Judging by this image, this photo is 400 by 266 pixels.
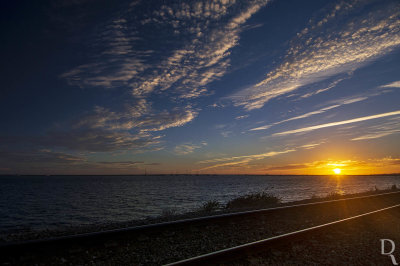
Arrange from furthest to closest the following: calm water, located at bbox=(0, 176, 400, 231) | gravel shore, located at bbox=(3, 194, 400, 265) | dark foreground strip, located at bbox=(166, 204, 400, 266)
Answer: calm water, located at bbox=(0, 176, 400, 231)
gravel shore, located at bbox=(3, 194, 400, 265)
dark foreground strip, located at bbox=(166, 204, 400, 266)

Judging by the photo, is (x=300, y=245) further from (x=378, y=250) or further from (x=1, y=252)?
(x=1, y=252)

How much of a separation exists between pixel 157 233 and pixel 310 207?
9.54m

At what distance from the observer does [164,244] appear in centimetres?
591

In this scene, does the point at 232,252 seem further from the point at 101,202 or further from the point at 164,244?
the point at 101,202

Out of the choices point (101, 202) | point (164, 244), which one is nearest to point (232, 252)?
point (164, 244)

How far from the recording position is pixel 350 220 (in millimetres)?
8617

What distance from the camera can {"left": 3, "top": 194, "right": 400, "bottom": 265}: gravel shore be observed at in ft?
15.8

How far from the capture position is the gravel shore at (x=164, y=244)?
4812 mm

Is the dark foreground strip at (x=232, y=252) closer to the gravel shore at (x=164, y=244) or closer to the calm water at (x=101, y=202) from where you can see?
the gravel shore at (x=164, y=244)

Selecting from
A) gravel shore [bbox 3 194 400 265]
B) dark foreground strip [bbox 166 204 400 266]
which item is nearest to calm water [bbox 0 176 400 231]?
gravel shore [bbox 3 194 400 265]

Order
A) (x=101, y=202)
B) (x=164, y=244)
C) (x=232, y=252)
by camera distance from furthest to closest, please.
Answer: (x=101, y=202)
(x=164, y=244)
(x=232, y=252)

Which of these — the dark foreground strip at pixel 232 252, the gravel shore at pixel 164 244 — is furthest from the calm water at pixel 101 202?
the dark foreground strip at pixel 232 252

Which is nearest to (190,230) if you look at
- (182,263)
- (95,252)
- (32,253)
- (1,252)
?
(95,252)

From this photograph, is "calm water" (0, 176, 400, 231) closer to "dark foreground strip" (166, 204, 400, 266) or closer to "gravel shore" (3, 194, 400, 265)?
"gravel shore" (3, 194, 400, 265)
